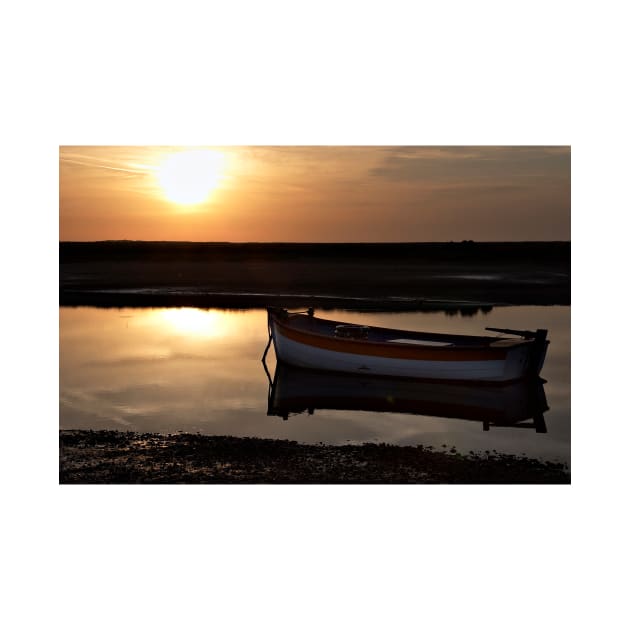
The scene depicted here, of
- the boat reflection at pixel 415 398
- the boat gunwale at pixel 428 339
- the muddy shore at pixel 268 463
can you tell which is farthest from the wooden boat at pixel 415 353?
the muddy shore at pixel 268 463

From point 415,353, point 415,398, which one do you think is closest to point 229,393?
point 415,398

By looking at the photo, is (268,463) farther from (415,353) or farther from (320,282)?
(320,282)

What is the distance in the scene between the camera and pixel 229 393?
1731 cm

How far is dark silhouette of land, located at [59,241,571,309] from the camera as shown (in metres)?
36.7

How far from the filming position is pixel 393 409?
52.0 feet

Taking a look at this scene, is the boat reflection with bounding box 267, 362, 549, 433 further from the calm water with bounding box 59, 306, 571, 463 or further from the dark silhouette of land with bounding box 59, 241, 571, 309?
the dark silhouette of land with bounding box 59, 241, 571, 309

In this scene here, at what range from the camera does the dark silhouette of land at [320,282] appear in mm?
36656

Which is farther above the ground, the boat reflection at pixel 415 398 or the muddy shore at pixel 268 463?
the boat reflection at pixel 415 398

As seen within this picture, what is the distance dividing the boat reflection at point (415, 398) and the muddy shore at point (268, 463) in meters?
2.36

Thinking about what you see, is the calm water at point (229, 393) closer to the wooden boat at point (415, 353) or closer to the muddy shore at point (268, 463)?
the wooden boat at point (415, 353)

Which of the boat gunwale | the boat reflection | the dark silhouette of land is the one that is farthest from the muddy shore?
the dark silhouette of land

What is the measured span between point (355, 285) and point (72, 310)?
18792mm

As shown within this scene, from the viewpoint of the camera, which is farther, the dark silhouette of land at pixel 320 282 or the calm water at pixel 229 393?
the dark silhouette of land at pixel 320 282

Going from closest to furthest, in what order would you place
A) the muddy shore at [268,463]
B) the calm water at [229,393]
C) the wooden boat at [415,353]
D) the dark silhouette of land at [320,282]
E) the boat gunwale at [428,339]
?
1. the muddy shore at [268,463]
2. the calm water at [229,393]
3. the boat gunwale at [428,339]
4. the wooden boat at [415,353]
5. the dark silhouette of land at [320,282]
